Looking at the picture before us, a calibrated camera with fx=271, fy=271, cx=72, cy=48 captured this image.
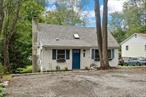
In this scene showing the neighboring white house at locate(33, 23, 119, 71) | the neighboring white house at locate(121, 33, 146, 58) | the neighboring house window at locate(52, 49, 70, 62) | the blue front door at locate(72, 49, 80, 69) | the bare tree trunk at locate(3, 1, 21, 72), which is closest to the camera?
the bare tree trunk at locate(3, 1, 21, 72)

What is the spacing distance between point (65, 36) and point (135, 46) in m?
21.0

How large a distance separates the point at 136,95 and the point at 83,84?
3159 millimetres

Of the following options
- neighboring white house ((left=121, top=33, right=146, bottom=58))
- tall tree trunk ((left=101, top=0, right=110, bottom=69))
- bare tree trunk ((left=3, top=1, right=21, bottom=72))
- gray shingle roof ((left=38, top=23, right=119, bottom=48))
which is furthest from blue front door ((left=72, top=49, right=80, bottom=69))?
neighboring white house ((left=121, top=33, right=146, bottom=58))

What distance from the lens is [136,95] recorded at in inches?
389

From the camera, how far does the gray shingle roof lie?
97.1ft

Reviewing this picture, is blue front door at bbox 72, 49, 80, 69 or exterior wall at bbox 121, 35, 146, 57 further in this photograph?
exterior wall at bbox 121, 35, 146, 57

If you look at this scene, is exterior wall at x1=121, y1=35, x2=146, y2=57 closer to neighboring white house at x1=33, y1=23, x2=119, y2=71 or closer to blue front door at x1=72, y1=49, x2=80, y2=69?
neighboring white house at x1=33, y1=23, x2=119, y2=71

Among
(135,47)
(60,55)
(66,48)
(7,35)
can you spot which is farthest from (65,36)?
(135,47)

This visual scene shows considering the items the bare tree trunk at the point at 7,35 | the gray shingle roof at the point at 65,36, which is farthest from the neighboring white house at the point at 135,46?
the bare tree trunk at the point at 7,35

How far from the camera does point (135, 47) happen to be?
48.9m

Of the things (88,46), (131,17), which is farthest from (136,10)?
(88,46)

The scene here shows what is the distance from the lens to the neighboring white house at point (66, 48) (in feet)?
94.2

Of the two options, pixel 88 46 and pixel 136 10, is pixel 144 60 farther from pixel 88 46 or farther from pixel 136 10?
pixel 136 10

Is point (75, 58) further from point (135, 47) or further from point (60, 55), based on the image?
point (135, 47)
